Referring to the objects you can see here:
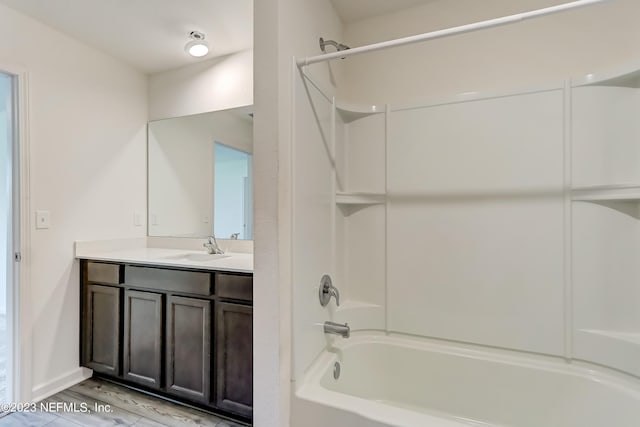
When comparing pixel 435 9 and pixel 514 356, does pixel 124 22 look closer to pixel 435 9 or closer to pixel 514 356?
pixel 435 9

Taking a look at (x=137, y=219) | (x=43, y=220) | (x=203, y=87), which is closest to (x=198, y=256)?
(x=137, y=219)

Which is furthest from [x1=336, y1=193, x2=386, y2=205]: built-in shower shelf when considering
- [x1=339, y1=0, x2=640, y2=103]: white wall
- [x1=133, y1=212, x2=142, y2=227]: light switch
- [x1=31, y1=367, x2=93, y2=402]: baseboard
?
[x1=31, y1=367, x2=93, y2=402]: baseboard

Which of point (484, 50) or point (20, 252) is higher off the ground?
point (484, 50)

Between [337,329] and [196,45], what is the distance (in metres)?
2.11

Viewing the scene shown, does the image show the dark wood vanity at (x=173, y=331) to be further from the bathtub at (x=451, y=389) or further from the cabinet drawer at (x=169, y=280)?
the bathtub at (x=451, y=389)

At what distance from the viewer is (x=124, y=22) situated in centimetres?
198

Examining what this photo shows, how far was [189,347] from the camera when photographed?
5.89ft

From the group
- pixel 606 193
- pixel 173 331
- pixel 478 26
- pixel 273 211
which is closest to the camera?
pixel 478 26

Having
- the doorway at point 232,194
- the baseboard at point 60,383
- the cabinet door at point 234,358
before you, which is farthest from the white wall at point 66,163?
the cabinet door at point 234,358

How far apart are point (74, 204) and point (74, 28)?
1.17m

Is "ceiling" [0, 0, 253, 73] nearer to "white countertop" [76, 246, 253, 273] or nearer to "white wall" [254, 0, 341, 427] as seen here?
"white wall" [254, 0, 341, 427]

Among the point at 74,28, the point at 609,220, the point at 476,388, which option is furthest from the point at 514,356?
the point at 74,28

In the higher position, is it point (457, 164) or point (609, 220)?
point (457, 164)

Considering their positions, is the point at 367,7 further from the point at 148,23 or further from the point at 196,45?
the point at 148,23
